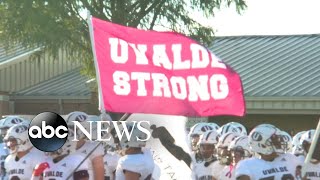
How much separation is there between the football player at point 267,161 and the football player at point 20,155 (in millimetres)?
2297

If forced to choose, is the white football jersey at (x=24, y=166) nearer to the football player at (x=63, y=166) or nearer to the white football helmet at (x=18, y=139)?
the white football helmet at (x=18, y=139)

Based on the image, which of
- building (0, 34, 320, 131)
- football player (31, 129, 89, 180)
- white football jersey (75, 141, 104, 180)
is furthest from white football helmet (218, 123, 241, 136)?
building (0, 34, 320, 131)

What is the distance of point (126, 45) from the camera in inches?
399

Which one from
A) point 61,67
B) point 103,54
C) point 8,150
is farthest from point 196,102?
point 61,67

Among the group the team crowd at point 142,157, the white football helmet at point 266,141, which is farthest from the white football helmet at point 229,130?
the white football helmet at point 266,141

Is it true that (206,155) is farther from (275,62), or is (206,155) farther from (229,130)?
(275,62)

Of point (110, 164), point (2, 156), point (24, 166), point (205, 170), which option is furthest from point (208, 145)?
point (24, 166)

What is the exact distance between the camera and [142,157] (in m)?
10.0

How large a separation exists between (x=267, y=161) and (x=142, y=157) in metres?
1.31

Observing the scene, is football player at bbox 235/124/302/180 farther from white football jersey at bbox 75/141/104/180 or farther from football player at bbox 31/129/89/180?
white football jersey at bbox 75/141/104/180

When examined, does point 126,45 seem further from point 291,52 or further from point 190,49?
point 291,52

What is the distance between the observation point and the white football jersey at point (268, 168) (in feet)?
30.6

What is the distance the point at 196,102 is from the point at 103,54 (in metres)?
1.13

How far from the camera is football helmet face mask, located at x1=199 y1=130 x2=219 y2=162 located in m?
12.1
